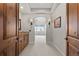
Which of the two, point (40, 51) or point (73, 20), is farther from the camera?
point (40, 51)

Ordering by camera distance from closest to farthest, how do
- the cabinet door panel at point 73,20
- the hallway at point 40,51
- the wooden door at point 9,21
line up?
the wooden door at point 9,21, the cabinet door panel at point 73,20, the hallway at point 40,51

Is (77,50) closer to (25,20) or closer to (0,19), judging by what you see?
(0,19)

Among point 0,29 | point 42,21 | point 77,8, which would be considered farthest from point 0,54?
point 42,21

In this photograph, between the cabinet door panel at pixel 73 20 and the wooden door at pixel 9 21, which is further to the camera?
the cabinet door panel at pixel 73 20

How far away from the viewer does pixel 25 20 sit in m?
9.71

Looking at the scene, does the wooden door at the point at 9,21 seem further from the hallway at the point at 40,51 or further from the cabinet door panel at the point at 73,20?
the hallway at the point at 40,51

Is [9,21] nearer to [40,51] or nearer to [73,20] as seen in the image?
[73,20]

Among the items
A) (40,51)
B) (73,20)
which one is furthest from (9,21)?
(40,51)

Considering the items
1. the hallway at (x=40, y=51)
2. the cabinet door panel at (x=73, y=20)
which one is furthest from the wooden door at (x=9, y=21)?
the hallway at (x=40, y=51)

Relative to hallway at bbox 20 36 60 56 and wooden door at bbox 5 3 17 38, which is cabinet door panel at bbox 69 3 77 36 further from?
hallway at bbox 20 36 60 56

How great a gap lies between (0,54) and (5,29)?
45cm

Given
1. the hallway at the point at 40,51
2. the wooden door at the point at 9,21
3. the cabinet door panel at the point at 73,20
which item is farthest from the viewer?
the hallway at the point at 40,51

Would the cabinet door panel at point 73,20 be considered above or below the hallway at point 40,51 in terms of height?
above

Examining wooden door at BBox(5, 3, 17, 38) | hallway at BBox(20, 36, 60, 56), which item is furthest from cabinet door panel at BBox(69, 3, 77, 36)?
hallway at BBox(20, 36, 60, 56)
